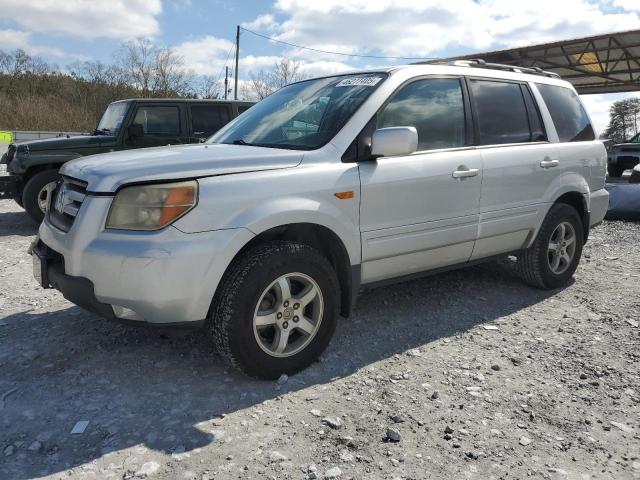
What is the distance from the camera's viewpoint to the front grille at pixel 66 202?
2.90 metres

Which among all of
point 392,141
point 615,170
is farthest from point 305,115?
point 615,170

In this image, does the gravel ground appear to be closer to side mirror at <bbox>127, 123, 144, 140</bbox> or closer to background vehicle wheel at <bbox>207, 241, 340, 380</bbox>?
background vehicle wheel at <bbox>207, 241, 340, 380</bbox>

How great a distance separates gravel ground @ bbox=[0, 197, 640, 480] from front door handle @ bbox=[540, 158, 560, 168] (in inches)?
45.9

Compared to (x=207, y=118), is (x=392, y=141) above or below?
below

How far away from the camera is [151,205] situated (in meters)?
2.63

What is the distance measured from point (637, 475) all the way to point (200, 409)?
2.02 meters

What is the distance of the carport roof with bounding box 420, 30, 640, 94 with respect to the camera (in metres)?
14.6

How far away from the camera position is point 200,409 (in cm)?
272

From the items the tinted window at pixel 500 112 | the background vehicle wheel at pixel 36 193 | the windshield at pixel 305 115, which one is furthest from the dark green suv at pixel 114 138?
the tinted window at pixel 500 112

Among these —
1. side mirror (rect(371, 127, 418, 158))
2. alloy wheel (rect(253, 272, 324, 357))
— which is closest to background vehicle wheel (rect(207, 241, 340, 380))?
alloy wheel (rect(253, 272, 324, 357))

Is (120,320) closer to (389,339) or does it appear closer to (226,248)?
(226,248)

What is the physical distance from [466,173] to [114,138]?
5.50 meters

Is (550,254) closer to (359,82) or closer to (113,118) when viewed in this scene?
(359,82)

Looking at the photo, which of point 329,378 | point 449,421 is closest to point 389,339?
point 329,378
